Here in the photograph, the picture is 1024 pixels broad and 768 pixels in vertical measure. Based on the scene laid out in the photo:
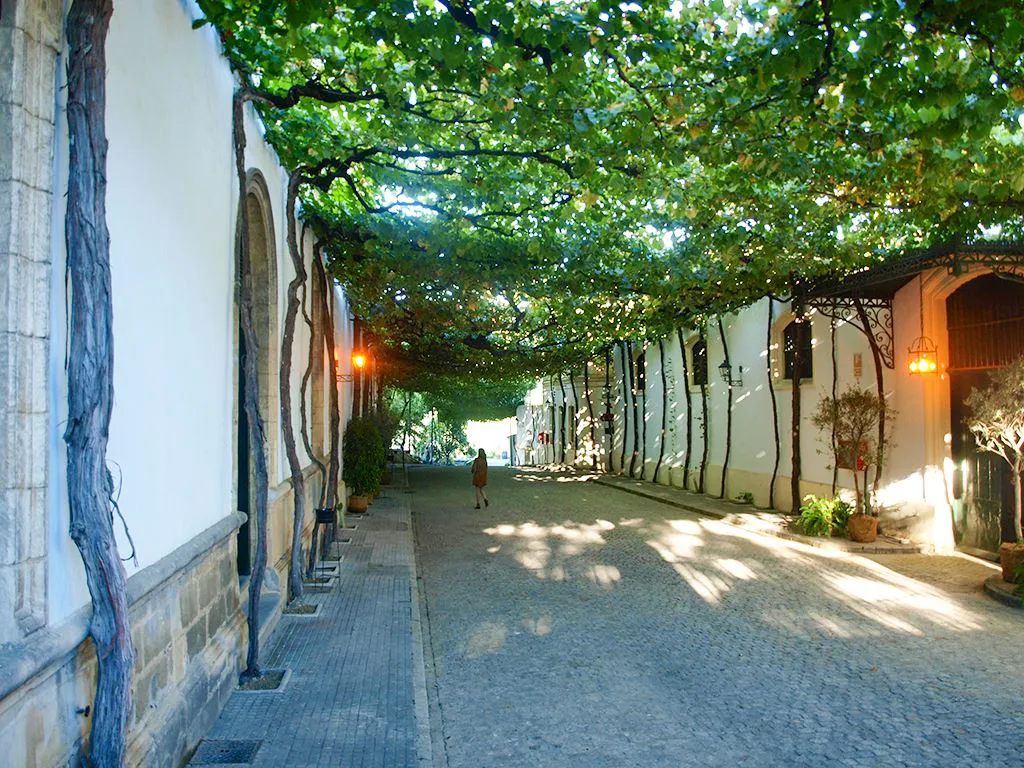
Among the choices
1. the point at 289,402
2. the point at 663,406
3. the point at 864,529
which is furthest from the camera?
the point at 663,406

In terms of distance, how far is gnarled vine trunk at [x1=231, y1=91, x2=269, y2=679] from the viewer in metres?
5.69

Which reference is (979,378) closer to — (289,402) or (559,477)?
(289,402)

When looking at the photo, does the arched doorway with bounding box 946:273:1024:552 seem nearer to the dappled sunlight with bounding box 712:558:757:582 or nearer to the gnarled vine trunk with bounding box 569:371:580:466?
the dappled sunlight with bounding box 712:558:757:582

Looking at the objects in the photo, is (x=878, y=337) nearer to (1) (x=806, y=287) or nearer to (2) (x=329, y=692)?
(1) (x=806, y=287)

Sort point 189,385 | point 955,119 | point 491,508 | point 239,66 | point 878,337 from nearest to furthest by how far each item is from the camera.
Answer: point 189,385 < point 955,119 < point 239,66 < point 878,337 < point 491,508

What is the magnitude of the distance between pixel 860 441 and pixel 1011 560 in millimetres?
3378

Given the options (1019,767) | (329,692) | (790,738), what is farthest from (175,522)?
(1019,767)

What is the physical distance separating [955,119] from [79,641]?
5507 millimetres

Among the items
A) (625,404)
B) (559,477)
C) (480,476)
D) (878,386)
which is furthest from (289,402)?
(559,477)

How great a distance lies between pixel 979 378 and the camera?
10914 millimetres

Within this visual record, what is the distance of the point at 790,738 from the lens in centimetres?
493

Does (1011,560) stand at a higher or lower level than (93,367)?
lower

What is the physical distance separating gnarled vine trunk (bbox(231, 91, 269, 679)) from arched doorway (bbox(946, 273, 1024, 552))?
874cm

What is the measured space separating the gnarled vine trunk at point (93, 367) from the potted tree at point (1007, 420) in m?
8.96
